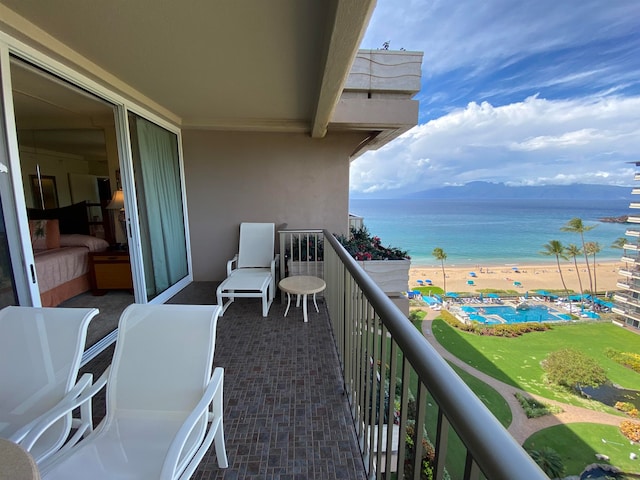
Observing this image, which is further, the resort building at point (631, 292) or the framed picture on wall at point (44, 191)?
the resort building at point (631, 292)

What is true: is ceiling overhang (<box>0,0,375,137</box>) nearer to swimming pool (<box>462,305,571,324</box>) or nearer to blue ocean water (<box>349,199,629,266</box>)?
blue ocean water (<box>349,199,629,266</box>)

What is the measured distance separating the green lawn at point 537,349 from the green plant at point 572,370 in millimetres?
387

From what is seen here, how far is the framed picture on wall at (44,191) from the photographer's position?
4.78m

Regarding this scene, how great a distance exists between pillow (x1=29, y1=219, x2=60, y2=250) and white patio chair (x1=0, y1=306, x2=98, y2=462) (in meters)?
3.01

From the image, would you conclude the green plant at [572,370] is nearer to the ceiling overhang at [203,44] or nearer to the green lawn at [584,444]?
the green lawn at [584,444]

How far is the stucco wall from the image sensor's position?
461 cm

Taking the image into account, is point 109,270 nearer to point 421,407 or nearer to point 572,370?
point 421,407

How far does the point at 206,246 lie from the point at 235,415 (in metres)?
3.41

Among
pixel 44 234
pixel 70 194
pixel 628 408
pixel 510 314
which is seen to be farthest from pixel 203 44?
pixel 510 314

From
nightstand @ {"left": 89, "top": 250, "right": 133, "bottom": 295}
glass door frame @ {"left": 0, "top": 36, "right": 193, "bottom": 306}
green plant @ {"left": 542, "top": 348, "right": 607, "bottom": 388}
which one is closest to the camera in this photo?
glass door frame @ {"left": 0, "top": 36, "right": 193, "bottom": 306}

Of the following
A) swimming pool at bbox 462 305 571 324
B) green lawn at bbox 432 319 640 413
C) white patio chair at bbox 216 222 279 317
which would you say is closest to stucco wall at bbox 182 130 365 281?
white patio chair at bbox 216 222 279 317

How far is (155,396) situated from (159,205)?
2.95 meters

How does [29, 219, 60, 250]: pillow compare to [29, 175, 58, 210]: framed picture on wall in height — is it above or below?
below

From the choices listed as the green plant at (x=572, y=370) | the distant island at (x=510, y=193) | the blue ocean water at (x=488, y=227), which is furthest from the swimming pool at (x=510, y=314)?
the distant island at (x=510, y=193)
